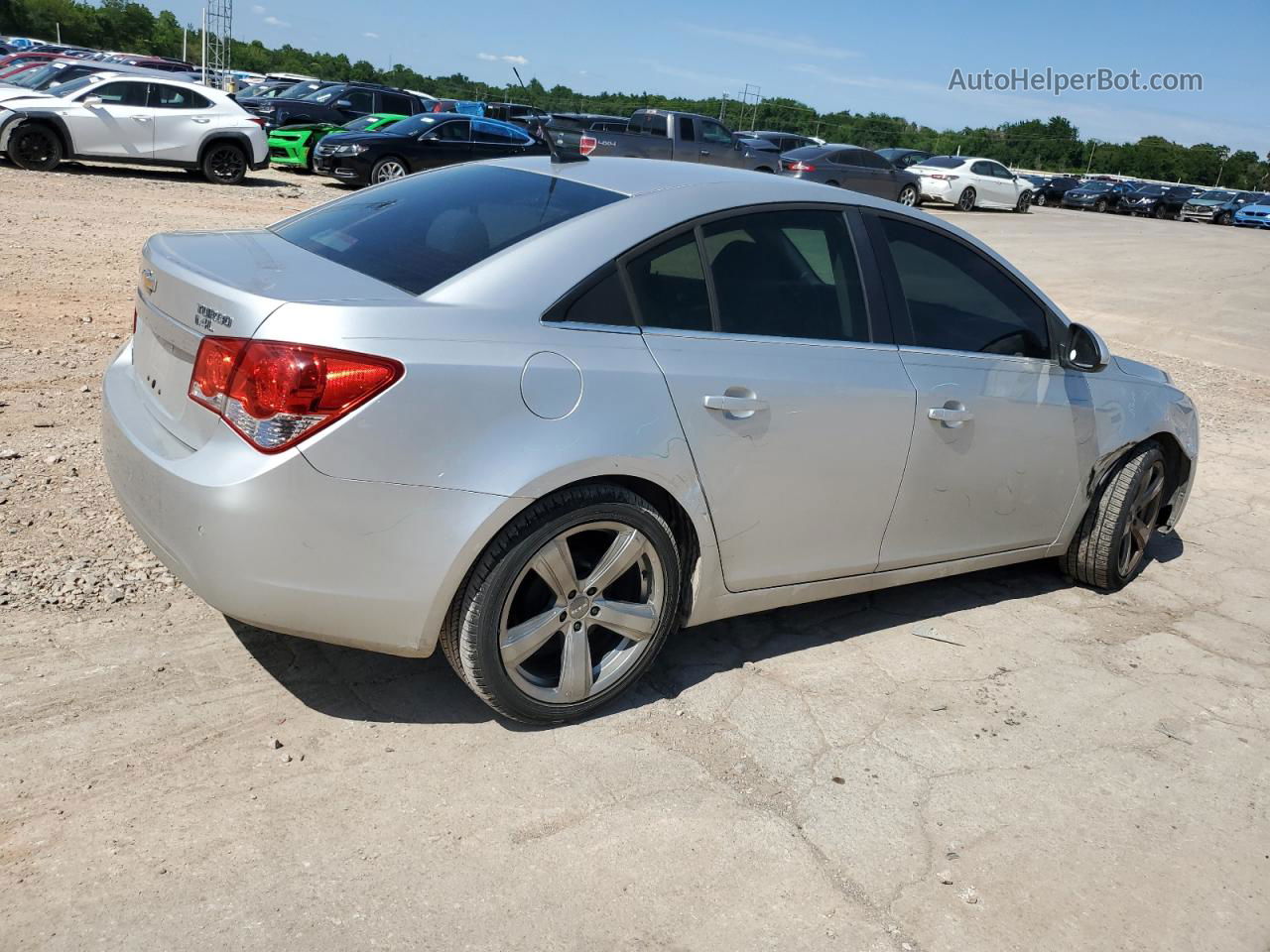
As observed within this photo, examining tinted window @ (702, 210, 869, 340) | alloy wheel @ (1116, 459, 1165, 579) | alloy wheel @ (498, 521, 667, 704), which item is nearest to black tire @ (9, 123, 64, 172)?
tinted window @ (702, 210, 869, 340)

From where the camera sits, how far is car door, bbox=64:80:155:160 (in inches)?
641

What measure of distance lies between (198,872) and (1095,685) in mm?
3177

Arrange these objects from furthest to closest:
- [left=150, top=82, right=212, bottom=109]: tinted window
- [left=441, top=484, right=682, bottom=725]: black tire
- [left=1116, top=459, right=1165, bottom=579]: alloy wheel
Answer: [left=150, top=82, right=212, bottom=109]: tinted window, [left=1116, top=459, right=1165, bottom=579]: alloy wheel, [left=441, top=484, right=682, bottom=725]: black tire

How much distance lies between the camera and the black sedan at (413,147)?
60.2 feet

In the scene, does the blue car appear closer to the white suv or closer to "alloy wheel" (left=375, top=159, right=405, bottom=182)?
"alloy wheel" (left=375, top=159, right=405, bottom=182)

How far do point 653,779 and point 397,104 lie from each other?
22.4 meters

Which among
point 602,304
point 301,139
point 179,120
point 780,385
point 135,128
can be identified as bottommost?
point 301,139

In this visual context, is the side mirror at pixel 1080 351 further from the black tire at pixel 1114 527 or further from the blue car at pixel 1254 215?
the blue car at pixel 1254 215

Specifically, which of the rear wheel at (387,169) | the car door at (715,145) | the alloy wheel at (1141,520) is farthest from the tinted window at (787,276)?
the car door at (715,145)

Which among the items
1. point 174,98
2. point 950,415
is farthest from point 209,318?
point 174,98

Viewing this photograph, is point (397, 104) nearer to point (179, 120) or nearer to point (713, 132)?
point (713, 132)

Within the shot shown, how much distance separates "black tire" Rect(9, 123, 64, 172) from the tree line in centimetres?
3699

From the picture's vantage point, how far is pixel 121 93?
16.6 m

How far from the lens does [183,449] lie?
3.09 m
